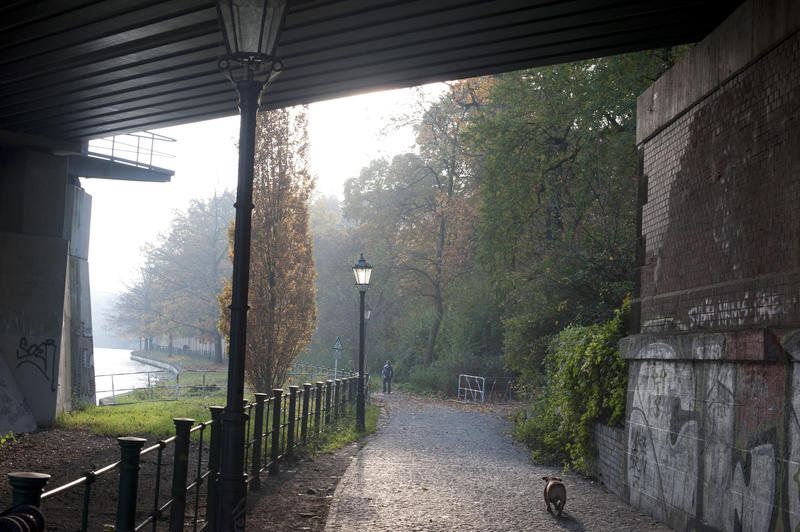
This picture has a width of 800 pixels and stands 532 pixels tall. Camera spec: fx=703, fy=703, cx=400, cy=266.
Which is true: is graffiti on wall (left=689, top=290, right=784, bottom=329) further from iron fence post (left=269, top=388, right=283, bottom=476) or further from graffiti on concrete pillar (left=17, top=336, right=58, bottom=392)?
graffiti on concrete pillar (left=17, top=336, right=58, bottom=392)

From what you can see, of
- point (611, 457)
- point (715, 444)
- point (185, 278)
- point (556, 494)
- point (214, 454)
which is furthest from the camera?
point (185, 278)

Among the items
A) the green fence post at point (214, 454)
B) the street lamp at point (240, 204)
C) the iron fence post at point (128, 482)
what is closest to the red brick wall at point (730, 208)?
the street lamp at point (240, 204)

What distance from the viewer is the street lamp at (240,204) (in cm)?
446


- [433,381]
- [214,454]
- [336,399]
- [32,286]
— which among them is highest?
[32,286]

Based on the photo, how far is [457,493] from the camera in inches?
362

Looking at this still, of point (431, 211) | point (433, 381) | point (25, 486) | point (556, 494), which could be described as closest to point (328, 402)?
point (556, 494)

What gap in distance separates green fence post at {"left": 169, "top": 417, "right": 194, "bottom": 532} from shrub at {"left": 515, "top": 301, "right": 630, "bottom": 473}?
20.2 ft

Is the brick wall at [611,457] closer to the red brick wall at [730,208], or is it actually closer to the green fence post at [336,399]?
the red brick wall at [730,208]

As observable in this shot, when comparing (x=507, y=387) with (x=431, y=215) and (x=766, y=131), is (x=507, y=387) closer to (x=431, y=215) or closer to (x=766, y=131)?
(x=431, y=215)

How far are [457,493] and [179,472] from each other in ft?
14.8

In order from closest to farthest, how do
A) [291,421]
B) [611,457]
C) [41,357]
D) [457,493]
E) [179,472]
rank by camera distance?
[179,472]
[457,493]
[611,457]
[291,421]
[41,357]

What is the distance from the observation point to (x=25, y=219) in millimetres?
15305

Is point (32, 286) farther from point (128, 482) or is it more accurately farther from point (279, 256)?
point (128, 482)

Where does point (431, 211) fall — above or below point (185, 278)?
above
